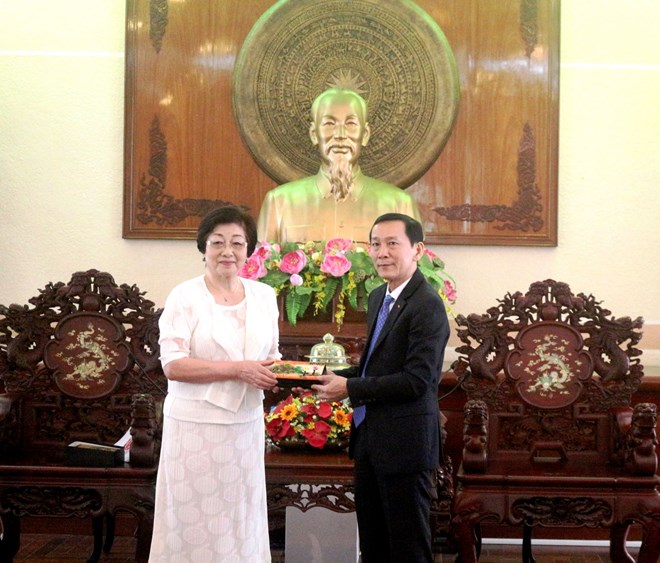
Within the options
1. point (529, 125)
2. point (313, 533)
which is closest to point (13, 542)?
point (313, 533)

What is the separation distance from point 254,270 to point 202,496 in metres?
1.33

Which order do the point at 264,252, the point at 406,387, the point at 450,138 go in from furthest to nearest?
the point at 450,138
the point at 264,252
the point at 406,387

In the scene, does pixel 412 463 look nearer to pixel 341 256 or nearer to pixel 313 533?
pixel 313 533

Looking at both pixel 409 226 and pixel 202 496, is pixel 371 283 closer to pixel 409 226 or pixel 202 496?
pixel 409 226

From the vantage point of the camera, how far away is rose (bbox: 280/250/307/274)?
360 cm

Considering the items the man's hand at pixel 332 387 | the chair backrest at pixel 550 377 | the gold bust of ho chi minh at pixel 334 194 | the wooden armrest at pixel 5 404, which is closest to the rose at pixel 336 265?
the chair backrest at pixel 550 377

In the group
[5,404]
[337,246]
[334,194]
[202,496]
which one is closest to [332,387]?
[202,496]

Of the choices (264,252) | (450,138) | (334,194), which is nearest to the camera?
(264,252)

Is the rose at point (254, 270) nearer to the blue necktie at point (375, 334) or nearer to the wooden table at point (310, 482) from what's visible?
the wooden table at point (310, 482)

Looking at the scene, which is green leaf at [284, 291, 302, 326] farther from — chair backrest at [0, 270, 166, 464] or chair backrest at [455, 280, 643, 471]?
chair backrest at [455, 280, 643, 471]

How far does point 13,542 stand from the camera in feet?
10.8

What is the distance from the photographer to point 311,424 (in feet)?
10.3

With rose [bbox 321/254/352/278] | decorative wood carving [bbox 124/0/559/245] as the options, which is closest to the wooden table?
rose [bbox 321/254/352/278]

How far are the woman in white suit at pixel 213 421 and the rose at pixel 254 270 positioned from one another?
A: 1.08 metres
